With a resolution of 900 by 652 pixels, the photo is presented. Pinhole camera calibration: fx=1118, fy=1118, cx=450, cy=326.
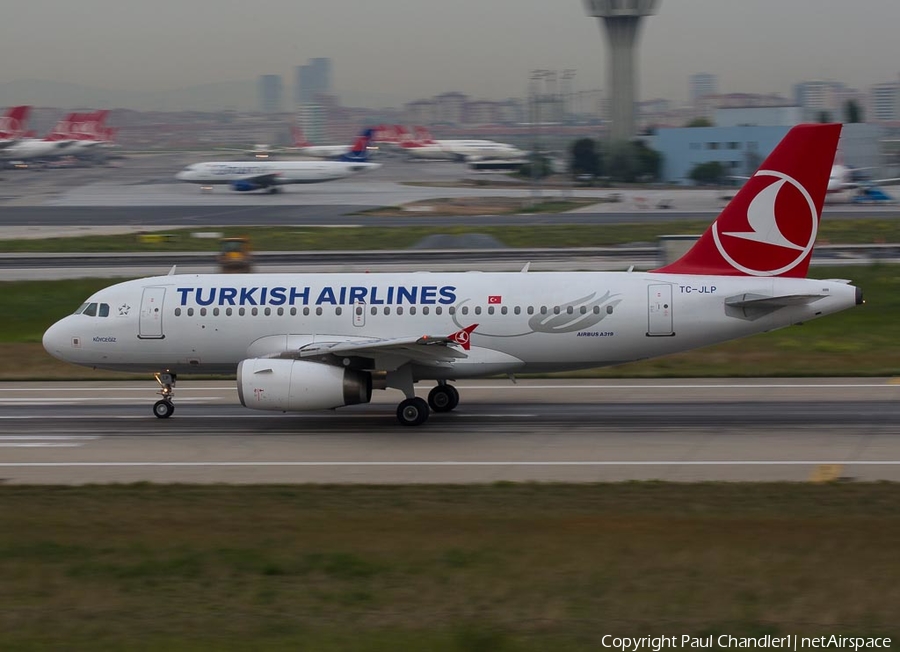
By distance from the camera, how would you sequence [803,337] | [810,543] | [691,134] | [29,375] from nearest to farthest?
[810,543] < [29,375] < [803,337] < [691,134]

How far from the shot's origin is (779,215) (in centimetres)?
2673

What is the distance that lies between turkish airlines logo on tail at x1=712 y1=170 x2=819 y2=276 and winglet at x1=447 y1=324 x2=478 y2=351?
21.5ft

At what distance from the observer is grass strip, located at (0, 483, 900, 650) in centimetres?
1126

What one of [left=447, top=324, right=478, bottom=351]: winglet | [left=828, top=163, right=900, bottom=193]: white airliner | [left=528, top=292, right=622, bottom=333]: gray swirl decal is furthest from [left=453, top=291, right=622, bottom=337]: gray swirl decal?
[left=828, top=163, right=900, bottom=193]: white airliner

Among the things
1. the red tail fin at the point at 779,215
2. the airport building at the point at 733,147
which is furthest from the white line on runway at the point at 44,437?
the airport building at the point at 733,147

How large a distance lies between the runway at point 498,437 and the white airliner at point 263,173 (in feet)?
292

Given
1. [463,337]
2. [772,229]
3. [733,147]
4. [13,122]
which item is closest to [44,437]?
[463,337]

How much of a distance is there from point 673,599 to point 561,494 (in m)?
7.01

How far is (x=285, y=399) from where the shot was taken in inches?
980

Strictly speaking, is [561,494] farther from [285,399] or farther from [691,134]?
[691,134]

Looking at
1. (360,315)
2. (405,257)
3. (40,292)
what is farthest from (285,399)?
(405,257)

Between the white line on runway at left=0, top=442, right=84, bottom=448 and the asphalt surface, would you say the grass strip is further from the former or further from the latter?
the asphalt surface

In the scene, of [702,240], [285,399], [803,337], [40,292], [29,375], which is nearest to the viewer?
[285,399]

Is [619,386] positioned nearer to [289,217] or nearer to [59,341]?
[59,341]
